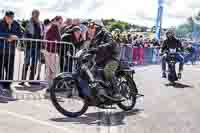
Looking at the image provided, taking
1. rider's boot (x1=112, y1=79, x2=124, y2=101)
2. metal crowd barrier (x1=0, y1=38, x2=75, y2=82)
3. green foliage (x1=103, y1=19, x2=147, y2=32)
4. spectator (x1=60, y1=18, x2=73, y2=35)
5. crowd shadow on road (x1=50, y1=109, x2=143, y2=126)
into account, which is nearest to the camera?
crowd shadow on road (x1=50, y1=109, x2=143, y2=126)

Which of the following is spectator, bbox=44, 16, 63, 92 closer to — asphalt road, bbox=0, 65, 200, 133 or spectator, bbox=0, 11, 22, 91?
asphalt road, bbox=0, 65, 200, 133

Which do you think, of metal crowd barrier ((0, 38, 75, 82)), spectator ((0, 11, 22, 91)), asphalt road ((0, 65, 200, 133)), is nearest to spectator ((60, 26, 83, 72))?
metal crowd barrier ((0, 38, 75, 82))

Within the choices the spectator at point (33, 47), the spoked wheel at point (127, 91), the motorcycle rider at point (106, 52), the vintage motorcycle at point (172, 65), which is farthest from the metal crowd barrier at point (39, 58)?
the vintage motorcycle at point (172, 65)

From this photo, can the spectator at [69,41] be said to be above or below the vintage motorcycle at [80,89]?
above

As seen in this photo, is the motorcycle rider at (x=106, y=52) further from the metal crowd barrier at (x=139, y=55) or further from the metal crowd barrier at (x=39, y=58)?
the metal crowd barrier at (x=139, y=55)

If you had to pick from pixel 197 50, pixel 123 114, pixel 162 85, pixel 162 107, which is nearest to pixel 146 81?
pixel 162 85

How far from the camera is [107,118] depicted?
8.57 meters

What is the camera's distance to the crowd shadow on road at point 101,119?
8094 millimetres

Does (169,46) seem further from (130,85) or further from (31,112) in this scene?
(31,112)

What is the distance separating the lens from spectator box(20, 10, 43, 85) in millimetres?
11641

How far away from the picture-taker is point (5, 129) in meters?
7.17

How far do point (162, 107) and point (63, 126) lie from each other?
2.96m

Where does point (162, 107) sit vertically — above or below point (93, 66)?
below

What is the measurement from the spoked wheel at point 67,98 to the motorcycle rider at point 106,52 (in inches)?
25.3
